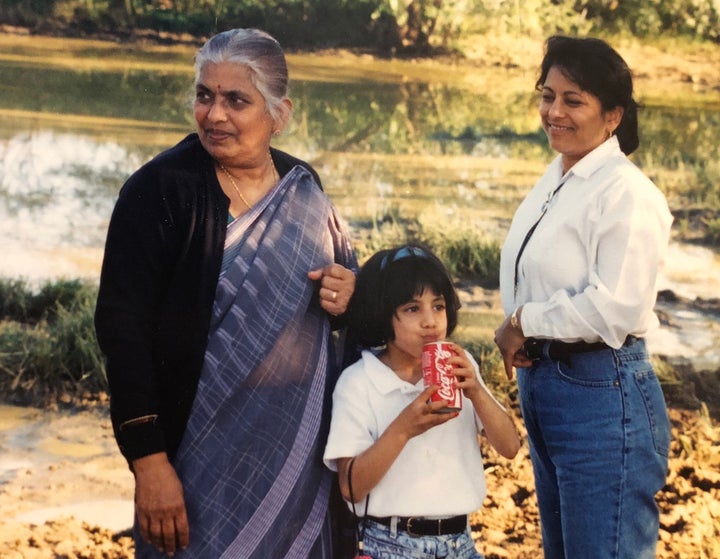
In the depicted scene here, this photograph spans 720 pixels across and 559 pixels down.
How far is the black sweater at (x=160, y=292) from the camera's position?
211 centimetres

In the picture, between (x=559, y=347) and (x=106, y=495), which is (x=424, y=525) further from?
(x=106, y=495)

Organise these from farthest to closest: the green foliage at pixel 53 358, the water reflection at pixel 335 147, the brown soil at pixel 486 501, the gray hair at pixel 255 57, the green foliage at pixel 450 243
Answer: the green foliage at pixel 450 243 → the water reflection at pixel 335 147 → the green foliage at pixel 53 358 → the brown soil at pixel 486 501 → the gray hair at pixel 255 57

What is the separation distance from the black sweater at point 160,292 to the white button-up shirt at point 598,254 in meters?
0.73

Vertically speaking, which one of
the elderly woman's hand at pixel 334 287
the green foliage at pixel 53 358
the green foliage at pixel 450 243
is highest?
the elderly woman's hand at pixel 334 287

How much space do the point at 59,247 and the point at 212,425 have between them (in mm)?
2885

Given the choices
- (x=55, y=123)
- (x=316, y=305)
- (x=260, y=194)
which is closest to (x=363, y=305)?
(x=316, y=305)

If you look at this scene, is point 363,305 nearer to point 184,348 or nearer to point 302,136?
point 184,348

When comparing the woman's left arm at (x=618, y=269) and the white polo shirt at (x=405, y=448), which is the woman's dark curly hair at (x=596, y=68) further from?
the white polo shirt at (x=405, y=448)

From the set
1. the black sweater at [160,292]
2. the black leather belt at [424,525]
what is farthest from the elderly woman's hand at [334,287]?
the black leather belt at [424,525]

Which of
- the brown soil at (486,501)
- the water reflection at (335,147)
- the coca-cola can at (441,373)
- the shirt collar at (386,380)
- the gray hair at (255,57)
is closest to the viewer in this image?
the coca-cola can at (441,373)

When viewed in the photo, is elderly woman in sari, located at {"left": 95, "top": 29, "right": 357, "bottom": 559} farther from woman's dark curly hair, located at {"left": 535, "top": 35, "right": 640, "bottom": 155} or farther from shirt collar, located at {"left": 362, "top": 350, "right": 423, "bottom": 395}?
woman's dark curly hair, located at {"left": 535, "top": 35, "right": 640, "bottom": 155}

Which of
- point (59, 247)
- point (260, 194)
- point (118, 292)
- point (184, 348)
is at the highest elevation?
point (260, 194)

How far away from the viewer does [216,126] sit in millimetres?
2223

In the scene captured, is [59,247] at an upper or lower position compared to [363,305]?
lower
